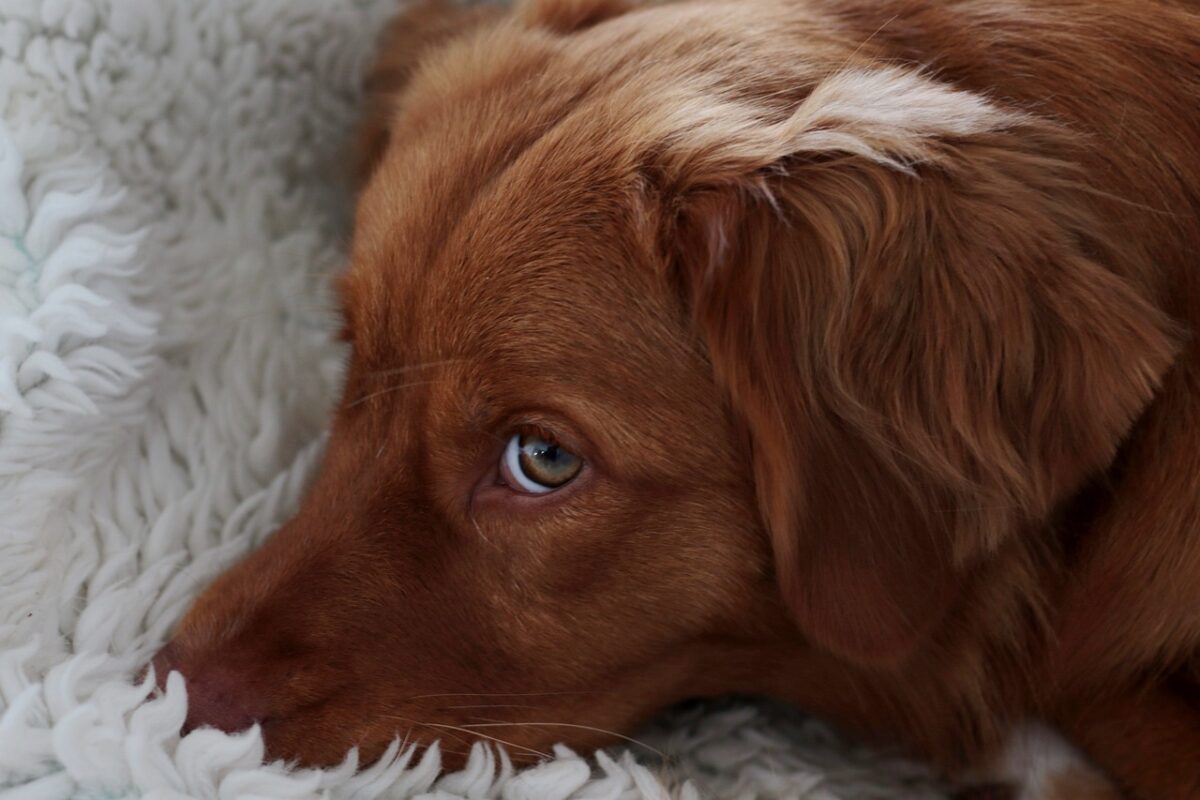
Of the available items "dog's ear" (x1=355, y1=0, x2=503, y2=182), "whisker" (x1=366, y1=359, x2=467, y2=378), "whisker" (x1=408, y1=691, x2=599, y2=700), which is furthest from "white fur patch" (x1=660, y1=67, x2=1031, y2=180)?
"dog's ear" (x1=355, y1=0, x2=503, y2=182)

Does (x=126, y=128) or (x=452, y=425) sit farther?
(x=126, y=128)

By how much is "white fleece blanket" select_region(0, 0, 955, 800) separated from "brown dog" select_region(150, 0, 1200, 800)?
10 cm

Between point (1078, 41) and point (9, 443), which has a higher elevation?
point (1078, 41)

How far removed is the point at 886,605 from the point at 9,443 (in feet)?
3.30

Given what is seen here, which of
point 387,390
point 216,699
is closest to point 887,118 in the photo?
point 387,390

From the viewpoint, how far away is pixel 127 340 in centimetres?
169

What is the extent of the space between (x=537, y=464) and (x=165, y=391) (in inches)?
25.1

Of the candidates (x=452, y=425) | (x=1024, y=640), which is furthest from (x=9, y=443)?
(x=1024, y=640)

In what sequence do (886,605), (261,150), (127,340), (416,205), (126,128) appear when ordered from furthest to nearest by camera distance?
1. (261,150)
2. (126,128)
3. (127,340)
4. (416,205)
5. (886,605)

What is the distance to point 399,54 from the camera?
2105 mm

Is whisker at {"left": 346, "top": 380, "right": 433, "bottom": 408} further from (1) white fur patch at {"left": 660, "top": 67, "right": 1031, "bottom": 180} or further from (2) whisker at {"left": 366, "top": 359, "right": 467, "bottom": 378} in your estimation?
(1) white fur patch at {"left": 660, "top": 67, "right": 1031, "bottom": 180}

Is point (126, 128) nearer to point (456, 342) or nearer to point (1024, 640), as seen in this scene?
point (456, 342)

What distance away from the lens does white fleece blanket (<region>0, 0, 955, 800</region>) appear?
1.38 m

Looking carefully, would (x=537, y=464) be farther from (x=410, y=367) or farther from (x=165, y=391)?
(x=165, y=391)
